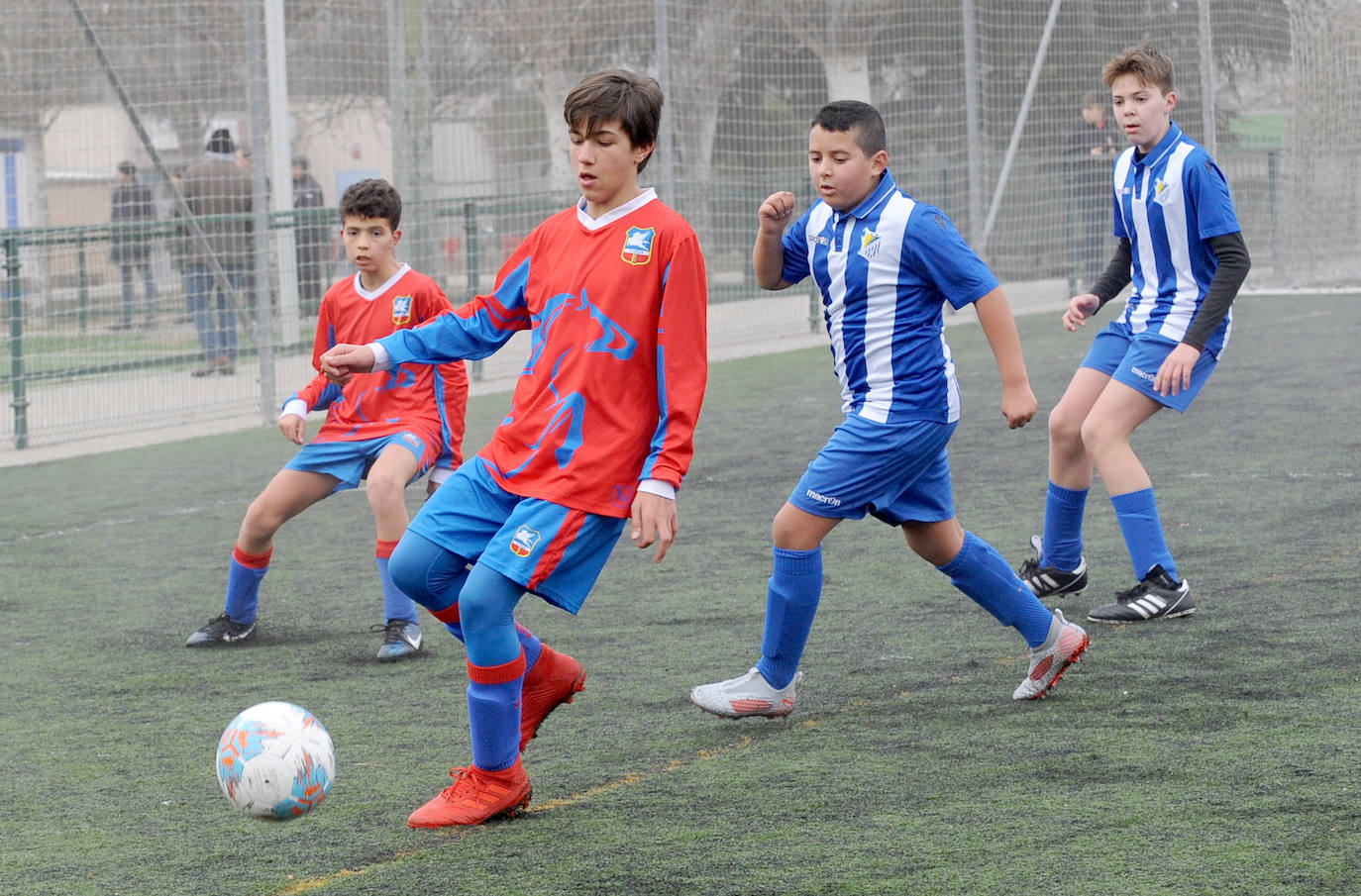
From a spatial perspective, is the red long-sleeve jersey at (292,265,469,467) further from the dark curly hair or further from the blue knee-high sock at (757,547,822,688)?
the blue knee-high sock at (757,547,822,688)

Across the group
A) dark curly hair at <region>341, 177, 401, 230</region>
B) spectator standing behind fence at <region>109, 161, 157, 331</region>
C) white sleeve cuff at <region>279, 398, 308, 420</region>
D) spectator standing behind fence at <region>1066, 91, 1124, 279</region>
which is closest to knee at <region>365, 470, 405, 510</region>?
white sleeve cuff at <region>279, 398, 308, 420</region>

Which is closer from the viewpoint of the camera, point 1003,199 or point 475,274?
point 475,274

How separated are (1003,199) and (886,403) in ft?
44.3

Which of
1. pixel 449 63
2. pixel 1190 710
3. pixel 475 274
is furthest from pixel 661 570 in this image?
pixel 449 63

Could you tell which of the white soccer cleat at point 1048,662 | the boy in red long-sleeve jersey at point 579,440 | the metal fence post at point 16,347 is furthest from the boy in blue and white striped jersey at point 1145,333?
the metal fence post at point 16,347

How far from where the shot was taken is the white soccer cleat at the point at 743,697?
169 inches

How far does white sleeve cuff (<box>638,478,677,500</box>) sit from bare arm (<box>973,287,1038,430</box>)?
3.60 ft

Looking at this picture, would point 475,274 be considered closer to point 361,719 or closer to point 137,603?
point 137,603

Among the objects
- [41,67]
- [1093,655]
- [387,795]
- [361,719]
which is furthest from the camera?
[41,67]

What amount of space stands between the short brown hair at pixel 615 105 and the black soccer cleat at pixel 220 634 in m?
2.65

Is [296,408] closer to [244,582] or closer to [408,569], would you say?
[244,582]

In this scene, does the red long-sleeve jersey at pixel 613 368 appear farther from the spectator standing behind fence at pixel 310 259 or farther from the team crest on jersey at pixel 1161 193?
the spectator standing behind fence at pixel 310 259

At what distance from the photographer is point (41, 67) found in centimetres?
1235

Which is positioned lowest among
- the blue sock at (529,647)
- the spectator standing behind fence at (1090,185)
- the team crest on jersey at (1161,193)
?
the blue sock at (529,647)
